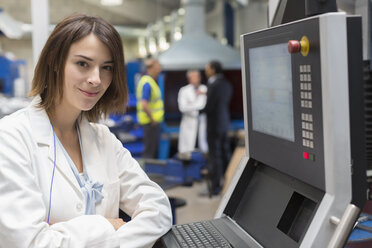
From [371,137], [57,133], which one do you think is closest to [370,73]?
[371,137]

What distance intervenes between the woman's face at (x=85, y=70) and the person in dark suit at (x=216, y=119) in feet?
11.7

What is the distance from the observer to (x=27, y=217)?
3.07ft

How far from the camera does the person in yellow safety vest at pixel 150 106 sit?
200 inches

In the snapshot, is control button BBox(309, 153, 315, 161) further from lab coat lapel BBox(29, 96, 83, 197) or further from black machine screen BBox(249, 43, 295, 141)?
lab coat lapel BBox(29, 96, 83, 197)

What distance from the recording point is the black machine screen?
35.3 inches

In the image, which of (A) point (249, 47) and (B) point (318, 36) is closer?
(B) point (318, 36)

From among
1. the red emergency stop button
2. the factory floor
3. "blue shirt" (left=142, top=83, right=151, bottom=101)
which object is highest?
the red emergency stop button

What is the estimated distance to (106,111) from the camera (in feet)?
4.61

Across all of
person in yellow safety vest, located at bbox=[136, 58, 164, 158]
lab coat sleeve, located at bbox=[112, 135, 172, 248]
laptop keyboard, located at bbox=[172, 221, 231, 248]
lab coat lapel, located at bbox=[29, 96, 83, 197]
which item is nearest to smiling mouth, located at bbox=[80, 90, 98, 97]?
lab coat lapel, located at bbox=[29, 96, 83, 197]

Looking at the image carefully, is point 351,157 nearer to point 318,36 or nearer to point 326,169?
point 326,169

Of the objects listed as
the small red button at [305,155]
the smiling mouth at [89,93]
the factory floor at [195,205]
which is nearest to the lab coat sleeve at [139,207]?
the smiling mouth at [89,93]

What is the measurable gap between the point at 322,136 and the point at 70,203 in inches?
27.5

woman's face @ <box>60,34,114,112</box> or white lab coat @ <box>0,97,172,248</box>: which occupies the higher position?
woman's face @ <box>60,34,114,112</box>

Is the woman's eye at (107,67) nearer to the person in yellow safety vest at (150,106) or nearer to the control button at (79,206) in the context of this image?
the control button at (79,206)
